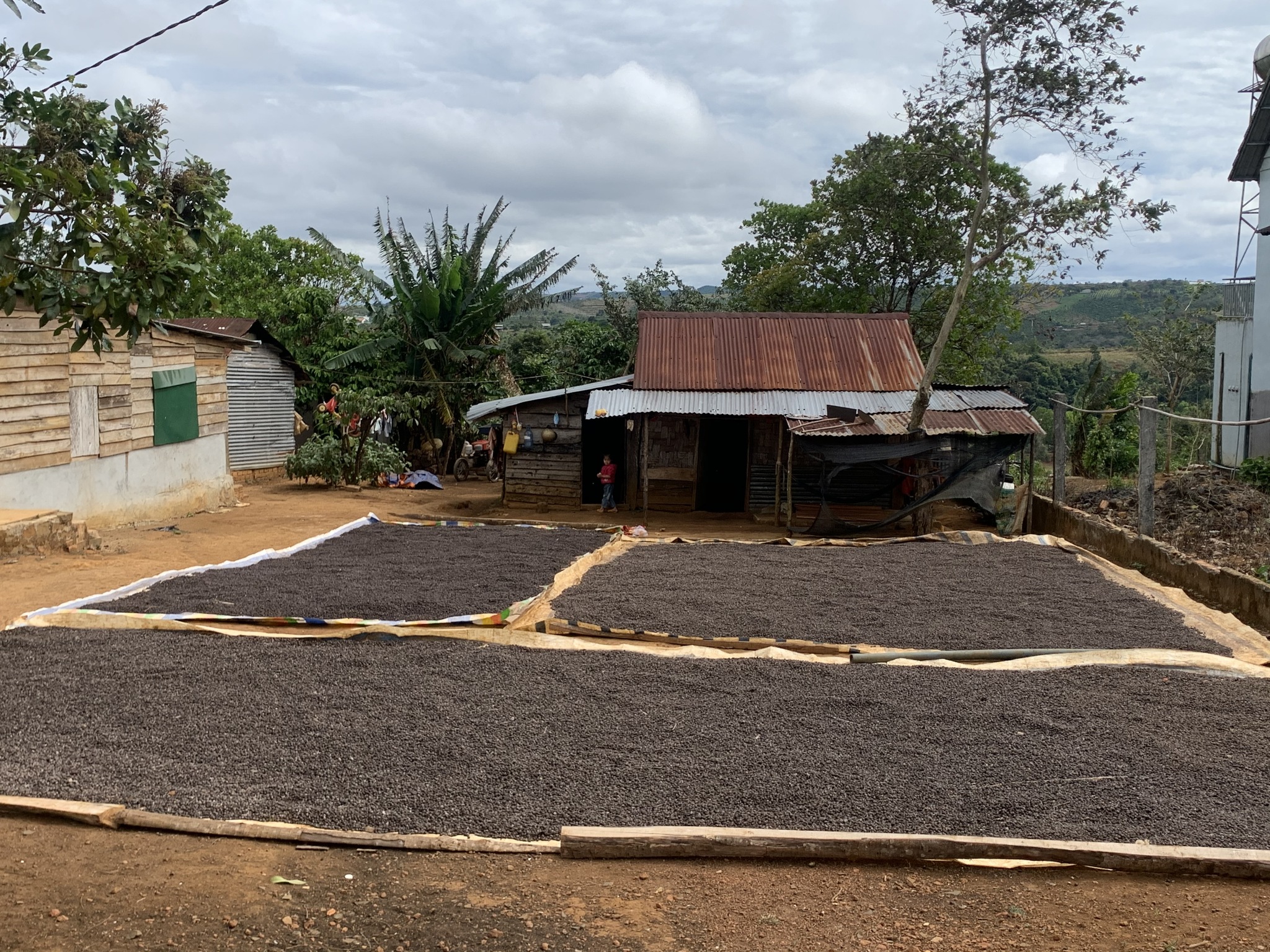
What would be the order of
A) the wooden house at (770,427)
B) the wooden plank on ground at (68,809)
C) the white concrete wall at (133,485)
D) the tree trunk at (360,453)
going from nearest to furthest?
1. the wooden plank on ground at (68,809)
2. the white concrete wall at (133,485)
3. the wooden house at (770,427)
4. the tree trunk at (360,453)

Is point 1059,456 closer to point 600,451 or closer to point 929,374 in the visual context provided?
point 929,374

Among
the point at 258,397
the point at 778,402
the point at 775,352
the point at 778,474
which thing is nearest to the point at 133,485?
the point at 258,397

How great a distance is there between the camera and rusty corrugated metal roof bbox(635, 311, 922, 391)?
13336 mm

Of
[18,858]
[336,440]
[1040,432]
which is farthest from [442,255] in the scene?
[18,858]

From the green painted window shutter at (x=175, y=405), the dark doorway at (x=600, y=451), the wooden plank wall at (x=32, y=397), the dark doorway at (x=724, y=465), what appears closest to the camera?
the wooden plank wall at (x=32, y=397)

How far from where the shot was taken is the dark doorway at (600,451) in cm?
1420

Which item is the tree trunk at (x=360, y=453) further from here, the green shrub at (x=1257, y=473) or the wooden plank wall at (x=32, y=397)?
the green shrub at (x=1257, y=473)

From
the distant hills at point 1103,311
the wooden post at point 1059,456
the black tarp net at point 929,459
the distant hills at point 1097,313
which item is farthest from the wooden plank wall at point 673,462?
the distant hills at point 1103,311

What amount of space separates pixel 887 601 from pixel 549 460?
7921 millimetres

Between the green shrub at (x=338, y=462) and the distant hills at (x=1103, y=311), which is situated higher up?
the distant hills at (x=1103, y=311)

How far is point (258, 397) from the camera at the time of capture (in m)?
16.5

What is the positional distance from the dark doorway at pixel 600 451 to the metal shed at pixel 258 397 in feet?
18.4

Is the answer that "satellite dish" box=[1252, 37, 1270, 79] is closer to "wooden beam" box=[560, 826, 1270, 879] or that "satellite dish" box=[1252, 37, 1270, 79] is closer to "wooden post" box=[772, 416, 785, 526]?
"wooden post" box=[772, 416, 785, 526]

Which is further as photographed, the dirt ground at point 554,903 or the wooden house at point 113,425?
the wooden house at point 113,425
